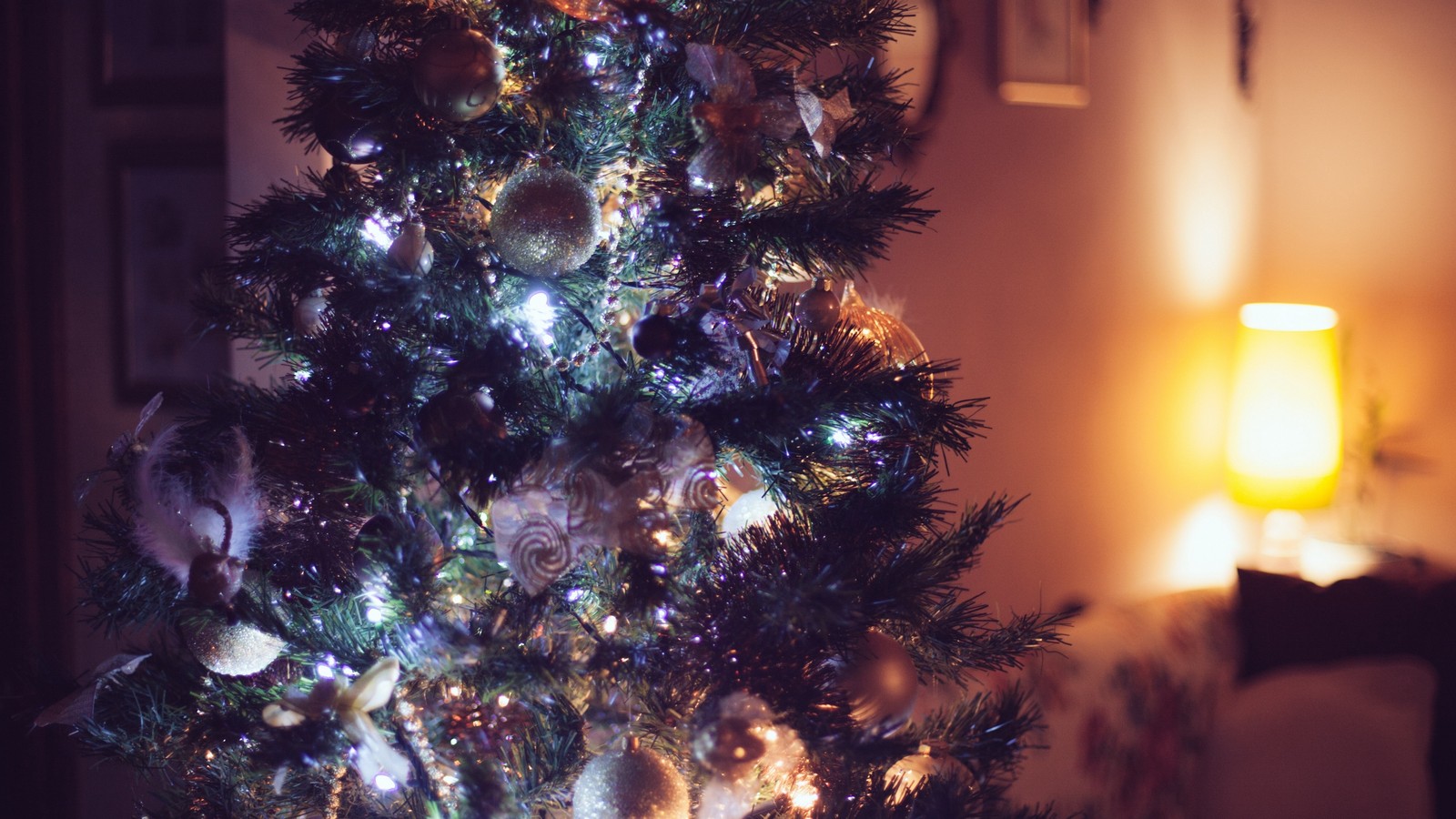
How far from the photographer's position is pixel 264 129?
1.17 metres

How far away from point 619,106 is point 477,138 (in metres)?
0.10

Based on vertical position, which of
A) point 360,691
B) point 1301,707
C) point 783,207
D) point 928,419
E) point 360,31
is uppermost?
point 360,31

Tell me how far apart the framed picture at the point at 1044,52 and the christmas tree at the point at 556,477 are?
1287mm

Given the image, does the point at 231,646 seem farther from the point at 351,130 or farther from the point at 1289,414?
the point at 1289,414

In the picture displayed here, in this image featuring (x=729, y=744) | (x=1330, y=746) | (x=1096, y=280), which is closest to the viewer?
(x=729, y=744)

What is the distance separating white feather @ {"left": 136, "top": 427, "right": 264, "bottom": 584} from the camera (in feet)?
2.23

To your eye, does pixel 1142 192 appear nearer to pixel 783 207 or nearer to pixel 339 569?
pixel 783 207

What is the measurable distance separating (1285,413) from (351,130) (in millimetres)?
2389

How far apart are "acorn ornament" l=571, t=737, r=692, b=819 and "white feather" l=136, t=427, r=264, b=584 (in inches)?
11.3

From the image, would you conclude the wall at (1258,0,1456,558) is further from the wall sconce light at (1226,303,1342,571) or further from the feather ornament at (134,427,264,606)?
the feather ornament at (134,427,264,606)

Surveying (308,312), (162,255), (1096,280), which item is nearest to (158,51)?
(162,255)

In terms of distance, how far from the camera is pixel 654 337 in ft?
2.17

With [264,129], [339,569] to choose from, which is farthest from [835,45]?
[264,129]

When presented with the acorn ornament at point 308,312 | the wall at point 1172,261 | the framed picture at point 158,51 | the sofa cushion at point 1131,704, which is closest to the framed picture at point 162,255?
the framed picture at point 158,51
